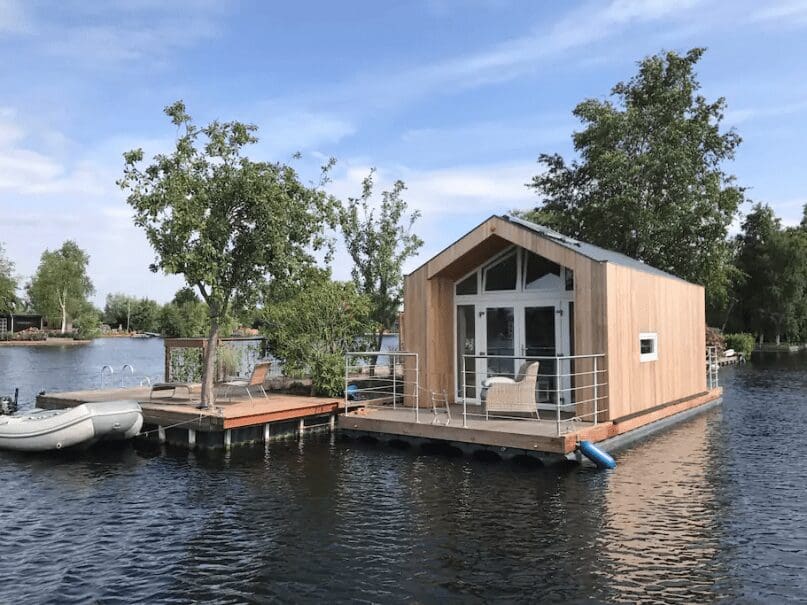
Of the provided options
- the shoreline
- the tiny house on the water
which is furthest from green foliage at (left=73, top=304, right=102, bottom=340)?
the tiny house on the water

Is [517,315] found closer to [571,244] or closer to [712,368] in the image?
[571,244]

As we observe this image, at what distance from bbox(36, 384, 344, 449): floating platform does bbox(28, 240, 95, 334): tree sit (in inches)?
2772

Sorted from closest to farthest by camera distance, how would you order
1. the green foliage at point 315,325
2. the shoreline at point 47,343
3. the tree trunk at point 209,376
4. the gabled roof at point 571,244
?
the gabled roof at point 571,244 < the tree trunk at point 209,376 < the green foliage at point 315,325 < the shoreline at point 47,343

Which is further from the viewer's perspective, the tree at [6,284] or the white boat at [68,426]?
the tree at [6,284]

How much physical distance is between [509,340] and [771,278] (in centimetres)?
4617

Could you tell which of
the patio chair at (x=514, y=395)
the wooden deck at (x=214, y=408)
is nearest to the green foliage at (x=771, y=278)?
the patio chair at (x=514, y=395)

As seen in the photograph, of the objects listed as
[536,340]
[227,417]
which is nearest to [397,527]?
[227,417]

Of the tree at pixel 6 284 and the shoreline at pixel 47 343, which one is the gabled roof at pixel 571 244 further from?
the tree at pixel 6 284

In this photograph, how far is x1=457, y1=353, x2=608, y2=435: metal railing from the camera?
11.2 m

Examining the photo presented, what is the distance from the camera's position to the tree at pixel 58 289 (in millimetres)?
76875

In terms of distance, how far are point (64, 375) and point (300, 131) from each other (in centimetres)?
2366

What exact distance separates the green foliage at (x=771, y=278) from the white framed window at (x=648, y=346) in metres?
40.5

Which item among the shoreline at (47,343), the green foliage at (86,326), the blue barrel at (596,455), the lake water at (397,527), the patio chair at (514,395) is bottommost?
the lake water at (397,527)

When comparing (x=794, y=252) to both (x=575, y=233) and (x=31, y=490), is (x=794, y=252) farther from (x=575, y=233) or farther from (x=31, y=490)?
(x=31, y=490)
